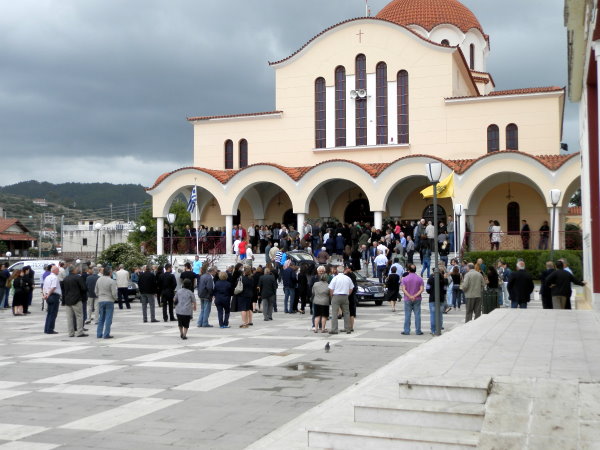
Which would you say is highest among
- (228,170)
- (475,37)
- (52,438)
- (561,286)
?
(475,37)

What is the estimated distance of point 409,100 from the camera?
122ft

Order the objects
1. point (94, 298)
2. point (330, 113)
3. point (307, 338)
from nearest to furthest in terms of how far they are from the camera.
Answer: point (307, 338) < point (94, 298) < point (330, 113)

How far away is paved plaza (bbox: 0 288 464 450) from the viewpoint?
296 inches

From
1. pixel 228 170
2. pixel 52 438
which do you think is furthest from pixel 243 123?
pixel 52 438

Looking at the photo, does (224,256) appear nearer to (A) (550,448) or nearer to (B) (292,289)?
(B) (292,289)

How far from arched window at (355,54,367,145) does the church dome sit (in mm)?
7514

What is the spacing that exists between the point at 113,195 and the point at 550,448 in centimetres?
18866

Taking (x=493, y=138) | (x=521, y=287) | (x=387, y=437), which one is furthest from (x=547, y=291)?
(x=493, y=138)

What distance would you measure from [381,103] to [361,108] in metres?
1.11

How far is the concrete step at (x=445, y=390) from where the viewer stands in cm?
643

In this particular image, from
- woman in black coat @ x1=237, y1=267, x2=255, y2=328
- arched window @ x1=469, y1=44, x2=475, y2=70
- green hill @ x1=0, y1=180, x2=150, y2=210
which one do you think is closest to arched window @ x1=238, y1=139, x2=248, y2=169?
arched window @ x1=469, y1=44, x2=475, y2=70

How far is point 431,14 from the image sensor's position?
4444 centimetres

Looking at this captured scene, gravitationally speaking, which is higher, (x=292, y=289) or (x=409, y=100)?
(x=409, y=100)

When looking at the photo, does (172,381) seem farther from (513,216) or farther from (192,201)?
(513,216)
